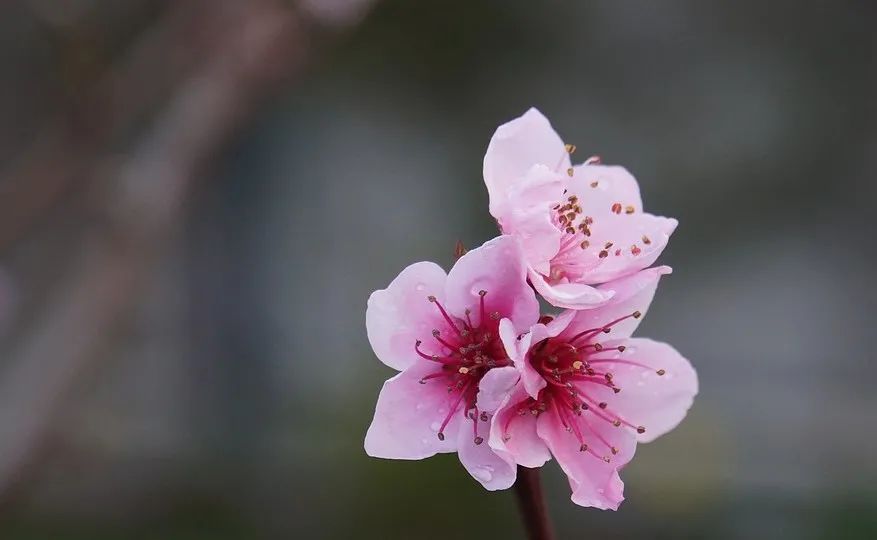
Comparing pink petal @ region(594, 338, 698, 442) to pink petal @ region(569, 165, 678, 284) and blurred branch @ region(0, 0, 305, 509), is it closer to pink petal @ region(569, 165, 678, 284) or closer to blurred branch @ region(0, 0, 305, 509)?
pink petal @ region(569, 165, 678, 284)

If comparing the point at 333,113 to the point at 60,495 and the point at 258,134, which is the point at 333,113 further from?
the point at 60,495

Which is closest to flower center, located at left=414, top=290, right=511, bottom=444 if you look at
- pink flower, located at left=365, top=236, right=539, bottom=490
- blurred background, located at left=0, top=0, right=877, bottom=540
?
pink flower, located at left=365, top=236, right=539, bottom=490

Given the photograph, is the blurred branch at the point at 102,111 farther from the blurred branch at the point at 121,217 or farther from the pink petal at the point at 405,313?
the pink petal at the point at 405,313

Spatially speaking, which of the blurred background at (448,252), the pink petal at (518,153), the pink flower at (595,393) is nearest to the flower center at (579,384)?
the pink flower at (595,393)

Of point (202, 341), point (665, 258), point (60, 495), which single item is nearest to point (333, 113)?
point (202, 341)

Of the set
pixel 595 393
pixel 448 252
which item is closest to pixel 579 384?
pixel 595 393

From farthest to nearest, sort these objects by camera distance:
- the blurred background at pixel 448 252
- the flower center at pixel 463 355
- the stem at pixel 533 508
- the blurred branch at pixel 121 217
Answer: the blurred background at pixel 448 252 < the blurred branch at pixel 121 217 < the flower center at pixel 463 355 < the stem at pixel 533 508
